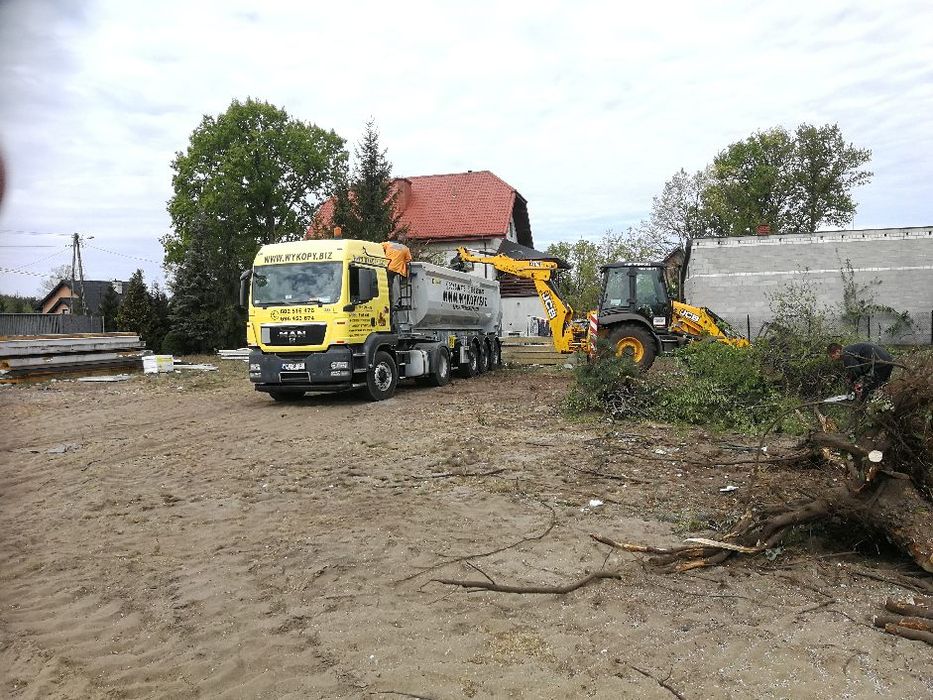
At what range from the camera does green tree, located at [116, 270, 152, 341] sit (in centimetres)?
3186

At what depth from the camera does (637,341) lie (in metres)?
16.4

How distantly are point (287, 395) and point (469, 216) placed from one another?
2626 centimetres

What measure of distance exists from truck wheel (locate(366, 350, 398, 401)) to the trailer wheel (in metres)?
5.79

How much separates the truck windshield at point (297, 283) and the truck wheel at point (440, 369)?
428 centimetres

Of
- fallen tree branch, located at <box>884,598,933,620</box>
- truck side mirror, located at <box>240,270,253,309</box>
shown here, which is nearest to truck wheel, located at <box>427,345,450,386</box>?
truck side mirror, located at <box>240,270,253,309</box>

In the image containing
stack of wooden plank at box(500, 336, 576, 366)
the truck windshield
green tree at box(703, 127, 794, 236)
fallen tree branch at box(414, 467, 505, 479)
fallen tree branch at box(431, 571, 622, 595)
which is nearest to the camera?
fallen tree branch at box(431, 571, 622, 595)

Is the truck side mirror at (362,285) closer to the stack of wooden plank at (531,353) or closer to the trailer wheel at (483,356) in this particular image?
the trailer wheel at (483,356)

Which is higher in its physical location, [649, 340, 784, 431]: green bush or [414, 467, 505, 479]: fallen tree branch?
[649, 340, 784, 431]: green bush

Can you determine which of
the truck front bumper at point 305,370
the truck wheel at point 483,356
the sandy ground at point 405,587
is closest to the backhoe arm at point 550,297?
the truck wheel at point 483,356

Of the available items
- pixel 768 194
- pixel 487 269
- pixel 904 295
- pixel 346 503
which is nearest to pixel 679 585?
pixel 346 503

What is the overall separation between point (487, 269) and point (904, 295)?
1582 centimetres

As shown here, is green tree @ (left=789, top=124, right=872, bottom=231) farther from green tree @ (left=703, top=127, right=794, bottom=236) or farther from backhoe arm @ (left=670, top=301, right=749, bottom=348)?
backhoe arm @ (left=670, top=301, right=749, bottom=348)

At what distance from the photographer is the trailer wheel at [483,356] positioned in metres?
20.9

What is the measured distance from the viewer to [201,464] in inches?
348
